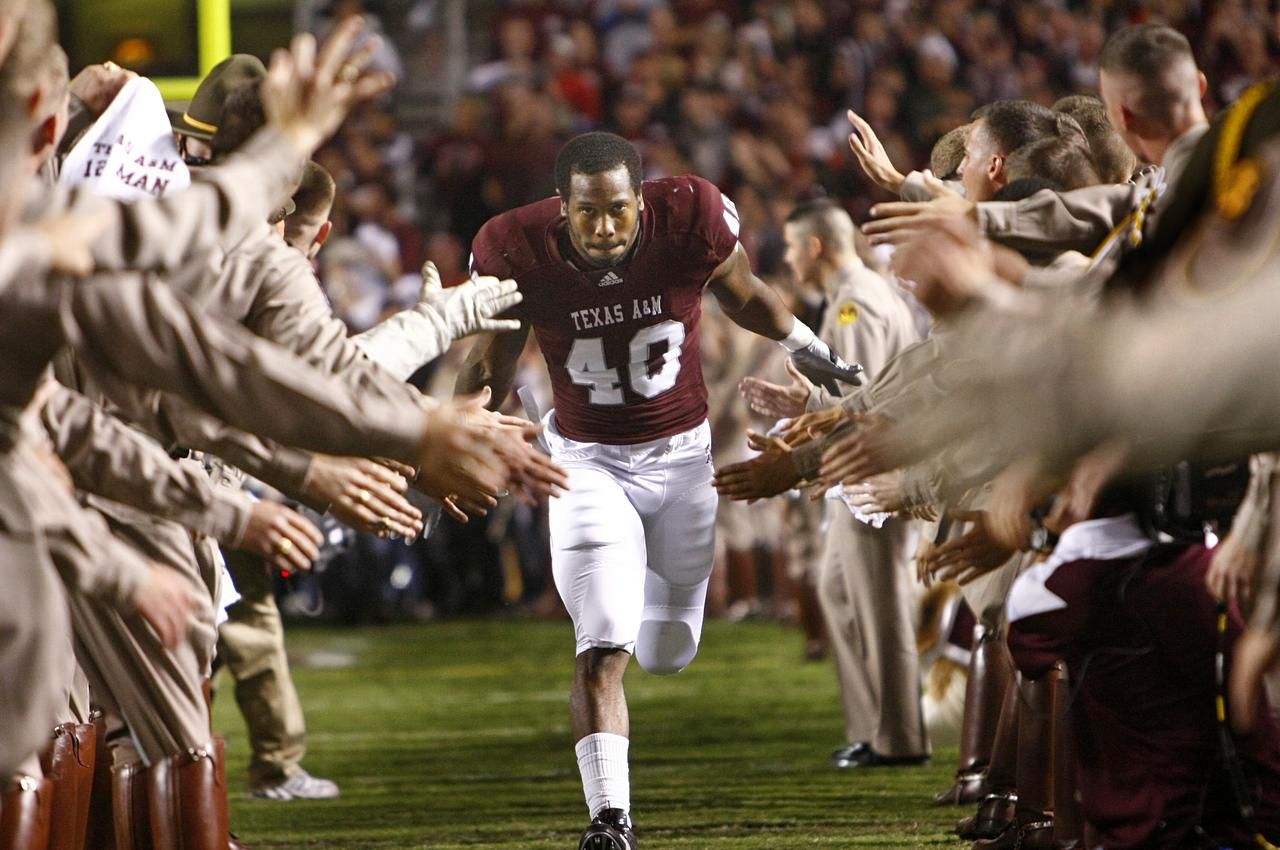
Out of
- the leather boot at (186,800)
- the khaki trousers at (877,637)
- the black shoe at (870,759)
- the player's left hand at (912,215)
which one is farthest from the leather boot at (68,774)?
the khaki trousers at (877,637)

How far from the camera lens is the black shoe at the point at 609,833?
195 inches

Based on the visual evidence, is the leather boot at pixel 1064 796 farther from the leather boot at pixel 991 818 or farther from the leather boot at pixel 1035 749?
the leather boot at pixel 991 818

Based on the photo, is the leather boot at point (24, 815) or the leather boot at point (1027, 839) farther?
the leather boot at point (1027, 839)

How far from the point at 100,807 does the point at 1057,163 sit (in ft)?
10.7

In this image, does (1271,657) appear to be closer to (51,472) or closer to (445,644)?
(51,472)

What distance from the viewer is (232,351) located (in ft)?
10.3

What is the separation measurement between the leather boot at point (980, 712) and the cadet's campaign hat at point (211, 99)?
9.90 feet

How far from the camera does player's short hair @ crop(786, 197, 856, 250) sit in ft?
25.4

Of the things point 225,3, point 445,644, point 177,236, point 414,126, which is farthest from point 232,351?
point 414,126

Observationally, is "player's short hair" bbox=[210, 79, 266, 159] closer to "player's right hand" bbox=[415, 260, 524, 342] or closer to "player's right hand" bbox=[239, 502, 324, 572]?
"player's right hand" bbox=[415, 260, 524, 342]

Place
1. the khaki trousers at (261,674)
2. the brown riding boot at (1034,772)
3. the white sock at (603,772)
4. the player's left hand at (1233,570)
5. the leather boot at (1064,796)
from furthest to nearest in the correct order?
the khaki trousers at (261,674)
the white sock at (603,772)
the brown riding boot at (1034,772)
the leather boot at (1064,796)
the player's left hand at (1233,570)

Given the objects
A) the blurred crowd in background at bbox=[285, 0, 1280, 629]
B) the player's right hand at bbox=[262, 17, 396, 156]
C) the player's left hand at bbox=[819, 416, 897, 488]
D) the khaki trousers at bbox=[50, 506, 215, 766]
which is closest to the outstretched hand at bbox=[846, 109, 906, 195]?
the player's left hand at bbox=[819, 416, 897, 488]

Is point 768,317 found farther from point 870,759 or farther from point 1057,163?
point 870,759

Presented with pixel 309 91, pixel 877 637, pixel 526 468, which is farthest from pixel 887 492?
pixel 877 637
